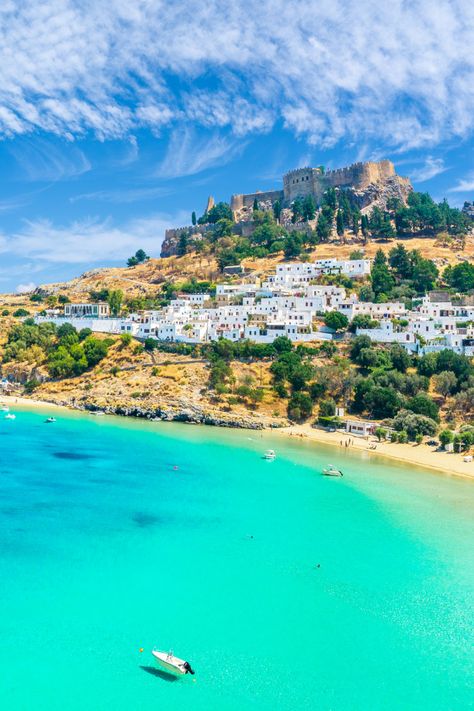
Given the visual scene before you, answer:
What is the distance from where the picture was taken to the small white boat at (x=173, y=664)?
647 inches

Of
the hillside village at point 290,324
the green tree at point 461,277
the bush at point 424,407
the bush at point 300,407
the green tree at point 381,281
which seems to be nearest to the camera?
the bush at point 424,407

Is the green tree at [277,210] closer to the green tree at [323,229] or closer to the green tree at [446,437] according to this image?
the green tree at [323,229]

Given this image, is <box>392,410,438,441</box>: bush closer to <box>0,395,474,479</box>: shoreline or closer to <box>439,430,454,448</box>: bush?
<box>0,395,474,479</box>: shoreline

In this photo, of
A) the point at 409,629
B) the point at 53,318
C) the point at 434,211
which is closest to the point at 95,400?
the point at 53,318

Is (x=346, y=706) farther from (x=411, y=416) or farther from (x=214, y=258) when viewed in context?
(x=214, y=258)

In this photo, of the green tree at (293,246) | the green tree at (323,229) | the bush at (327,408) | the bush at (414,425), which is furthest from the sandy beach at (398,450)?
the green tree at (323,229)

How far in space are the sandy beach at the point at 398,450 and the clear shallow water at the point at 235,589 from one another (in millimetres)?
3554

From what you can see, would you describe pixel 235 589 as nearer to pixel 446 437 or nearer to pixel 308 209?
pixel 446 437

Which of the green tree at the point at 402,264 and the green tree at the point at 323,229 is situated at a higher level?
the green tree at the point at 323,229

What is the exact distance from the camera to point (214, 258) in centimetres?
10475

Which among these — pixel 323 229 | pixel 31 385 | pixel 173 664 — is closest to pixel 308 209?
pixel 323 229

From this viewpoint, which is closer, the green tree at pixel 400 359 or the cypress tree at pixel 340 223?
the green tree at pixel 400 359

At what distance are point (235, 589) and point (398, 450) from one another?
2802 cm

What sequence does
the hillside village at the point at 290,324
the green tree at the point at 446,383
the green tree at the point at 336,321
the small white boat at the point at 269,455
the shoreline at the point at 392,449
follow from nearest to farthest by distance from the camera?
the shoreline at the point at 392,449, the small white boat at the point at 269,455, the green tree at the point at 446,383, the hillside village at the point at 290,324, the green tree at the point at 336,321
